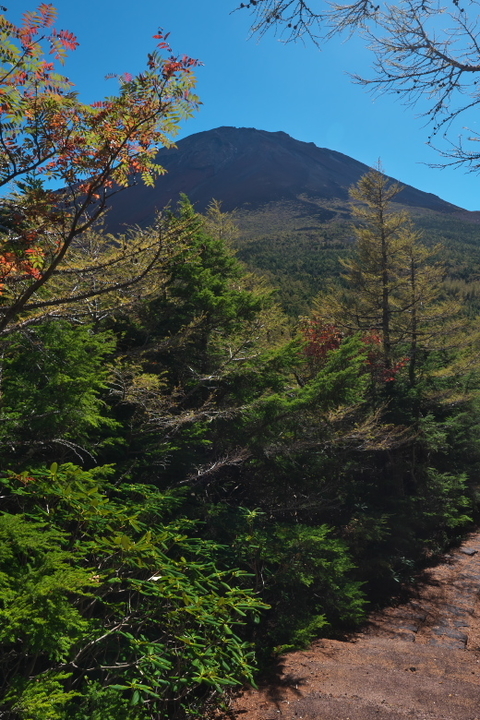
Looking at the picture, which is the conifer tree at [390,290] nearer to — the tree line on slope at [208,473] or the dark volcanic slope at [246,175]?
the tree line on slope at [208,473]

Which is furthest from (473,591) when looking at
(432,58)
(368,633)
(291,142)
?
(291,142)

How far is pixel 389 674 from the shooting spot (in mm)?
4652

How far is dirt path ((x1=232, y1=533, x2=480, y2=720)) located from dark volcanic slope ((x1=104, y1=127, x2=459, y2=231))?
287ft

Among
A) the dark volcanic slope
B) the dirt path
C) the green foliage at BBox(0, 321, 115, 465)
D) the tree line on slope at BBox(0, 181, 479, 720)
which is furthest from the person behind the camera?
the dark volcanic slope

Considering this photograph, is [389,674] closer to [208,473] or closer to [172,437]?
[208,473]

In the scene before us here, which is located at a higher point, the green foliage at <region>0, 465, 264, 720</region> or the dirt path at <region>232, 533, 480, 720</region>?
the green foliage at <region>0, 465, 264, 720</region>

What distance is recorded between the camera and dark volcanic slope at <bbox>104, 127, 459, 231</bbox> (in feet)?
317

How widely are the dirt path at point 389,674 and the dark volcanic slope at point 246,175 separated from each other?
8753 cm

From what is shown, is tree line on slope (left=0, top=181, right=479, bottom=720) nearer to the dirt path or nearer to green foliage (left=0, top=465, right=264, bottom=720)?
green foliage (left=0, top=465, right=264, bottom=720)

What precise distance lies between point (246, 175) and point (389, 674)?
12181 centimetres

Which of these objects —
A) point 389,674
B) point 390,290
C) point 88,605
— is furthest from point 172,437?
point 390,290

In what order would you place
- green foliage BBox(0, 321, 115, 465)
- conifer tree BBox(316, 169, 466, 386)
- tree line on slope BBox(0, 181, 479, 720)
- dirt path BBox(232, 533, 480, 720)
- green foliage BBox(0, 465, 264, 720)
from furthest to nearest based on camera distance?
conifer tree BBox(316, 169, 466, 386) < dirt path BBox(232, 533, 480, 720) < green foliage BBox(0, 321, 115, 465) < tree line on slope BBox(0, 181, 479, 720) < green foliage BBox(0, 465, 264, 720)

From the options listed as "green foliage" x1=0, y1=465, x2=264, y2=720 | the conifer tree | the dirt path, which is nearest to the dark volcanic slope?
the conifer tree

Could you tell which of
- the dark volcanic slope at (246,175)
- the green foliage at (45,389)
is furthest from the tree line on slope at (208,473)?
the dark volcanic slope at (246,175)
